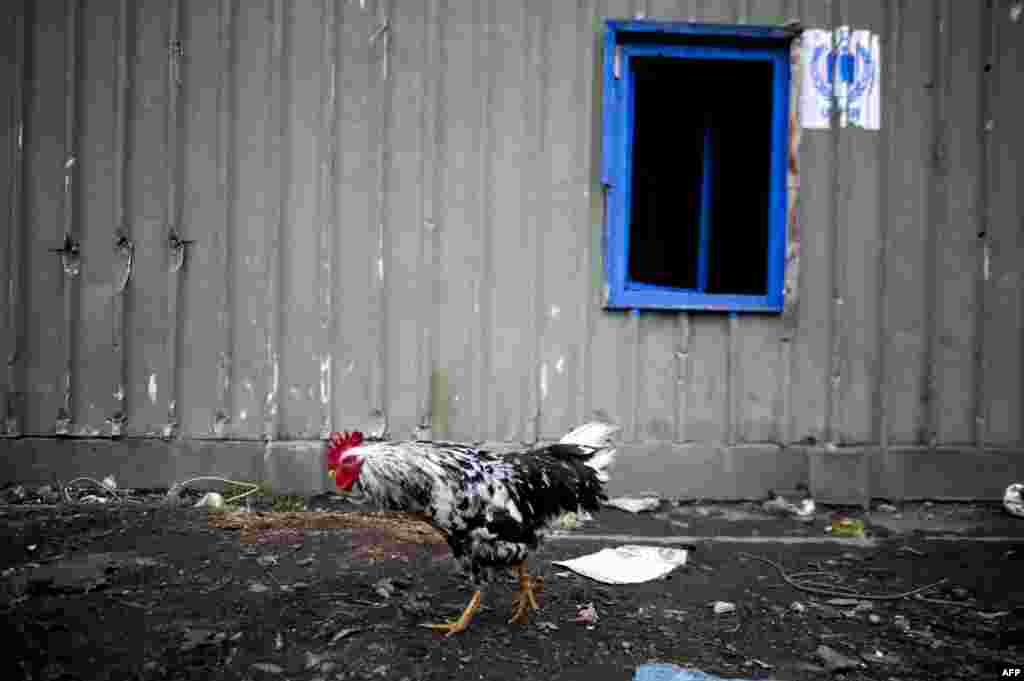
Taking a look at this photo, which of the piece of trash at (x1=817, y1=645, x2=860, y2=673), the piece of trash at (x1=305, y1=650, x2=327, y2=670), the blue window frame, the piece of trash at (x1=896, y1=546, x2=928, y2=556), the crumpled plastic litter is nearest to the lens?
the crumpled plastic litter

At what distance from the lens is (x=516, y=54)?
4.99m

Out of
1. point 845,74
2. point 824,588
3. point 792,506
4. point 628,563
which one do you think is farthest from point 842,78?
point 628,563

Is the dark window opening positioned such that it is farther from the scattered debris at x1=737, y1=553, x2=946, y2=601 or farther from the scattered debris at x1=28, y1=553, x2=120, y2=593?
the scattered debris at x1=28, y1=553, x2=120, y2=593

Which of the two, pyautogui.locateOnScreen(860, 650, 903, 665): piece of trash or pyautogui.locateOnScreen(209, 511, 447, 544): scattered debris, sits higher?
pyautogui.locateOnScreen(209, 511, 447, 544): scattered debris

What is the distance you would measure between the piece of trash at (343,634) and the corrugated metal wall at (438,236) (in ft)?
6.70

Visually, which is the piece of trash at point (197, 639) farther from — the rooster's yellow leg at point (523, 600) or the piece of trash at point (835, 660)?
the piece of trash at point (835, 660)

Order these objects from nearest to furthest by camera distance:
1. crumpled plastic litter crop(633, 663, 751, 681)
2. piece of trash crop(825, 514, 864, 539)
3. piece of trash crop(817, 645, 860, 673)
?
crumpled plastic litter crop(633, 663, 751, 681) → piece of trash crop(817, 645, 860, 673) → piece of trash crop(825, 514, 864, 539)

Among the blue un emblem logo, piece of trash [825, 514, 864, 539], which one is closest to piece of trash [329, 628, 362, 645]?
piece of trash [825, 514, 864, 539]

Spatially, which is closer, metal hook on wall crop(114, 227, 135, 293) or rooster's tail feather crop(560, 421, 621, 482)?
rooster's tail feather crop(560, 421, 621, 482)

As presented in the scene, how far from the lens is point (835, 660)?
9.50ft

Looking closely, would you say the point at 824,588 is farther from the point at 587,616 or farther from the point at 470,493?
the point at 470,493

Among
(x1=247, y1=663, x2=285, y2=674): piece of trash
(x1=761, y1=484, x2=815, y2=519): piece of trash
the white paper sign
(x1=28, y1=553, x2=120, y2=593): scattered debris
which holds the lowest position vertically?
(x1=247, y1=663, x2=285, y2=674): piece of trash

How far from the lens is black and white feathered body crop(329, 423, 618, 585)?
2.95 meters

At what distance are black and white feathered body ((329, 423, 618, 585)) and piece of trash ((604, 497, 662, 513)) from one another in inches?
66.2
